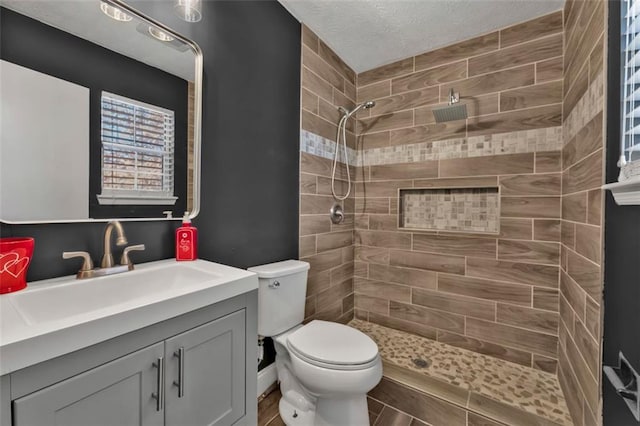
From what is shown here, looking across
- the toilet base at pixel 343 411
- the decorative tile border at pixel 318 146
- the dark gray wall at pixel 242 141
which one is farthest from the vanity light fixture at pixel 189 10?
the toilet base at pixel 343 411

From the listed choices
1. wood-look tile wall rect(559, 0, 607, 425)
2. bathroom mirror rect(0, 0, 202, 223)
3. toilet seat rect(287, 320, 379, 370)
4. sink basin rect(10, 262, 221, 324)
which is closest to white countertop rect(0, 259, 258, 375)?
sink basin rect(10, 262, 221, 324)

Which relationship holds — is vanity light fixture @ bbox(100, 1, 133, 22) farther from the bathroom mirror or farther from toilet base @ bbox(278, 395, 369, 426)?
toilet base @ bbox(278, 395, 369, 426)

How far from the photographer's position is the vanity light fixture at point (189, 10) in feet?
3.90

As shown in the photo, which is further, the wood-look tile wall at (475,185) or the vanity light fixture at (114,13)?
the wood-look tile wall at (475,185)

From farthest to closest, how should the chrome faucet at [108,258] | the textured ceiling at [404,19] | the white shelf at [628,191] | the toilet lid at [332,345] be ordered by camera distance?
the textured ceiling at [404,19], the toilet lid at [332,345], the chrome faucet at [108,258], the white shelf at [628,191]

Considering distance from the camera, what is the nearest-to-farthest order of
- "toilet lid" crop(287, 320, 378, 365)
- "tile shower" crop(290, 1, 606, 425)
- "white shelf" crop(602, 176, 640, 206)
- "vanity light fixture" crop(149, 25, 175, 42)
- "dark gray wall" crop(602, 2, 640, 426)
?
"white shelf" crop(602, 176, 640, 206), "dark gray wall" crop(602, 2, 640, 426), "vanity light fixture" crop(149, 25, 175, 42), "toilet lid" crop(287, 320, 378, 365), "tile shower" crop(290, 1, 606, 425)

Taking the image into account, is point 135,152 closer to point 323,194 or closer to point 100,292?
point 100,292

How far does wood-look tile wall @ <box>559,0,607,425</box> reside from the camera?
1.10m

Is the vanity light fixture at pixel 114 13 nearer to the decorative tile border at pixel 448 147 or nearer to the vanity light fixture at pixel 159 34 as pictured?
the vanity light fixture at pixel 159 34

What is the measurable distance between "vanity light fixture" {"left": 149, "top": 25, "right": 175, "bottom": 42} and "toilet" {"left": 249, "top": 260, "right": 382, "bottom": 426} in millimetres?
1152

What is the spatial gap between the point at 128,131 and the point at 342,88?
1.75m

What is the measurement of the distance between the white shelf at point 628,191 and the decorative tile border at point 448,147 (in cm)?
114

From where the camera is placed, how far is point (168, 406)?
2.51 feet

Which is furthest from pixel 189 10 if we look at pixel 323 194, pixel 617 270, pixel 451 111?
pixel 617 270
